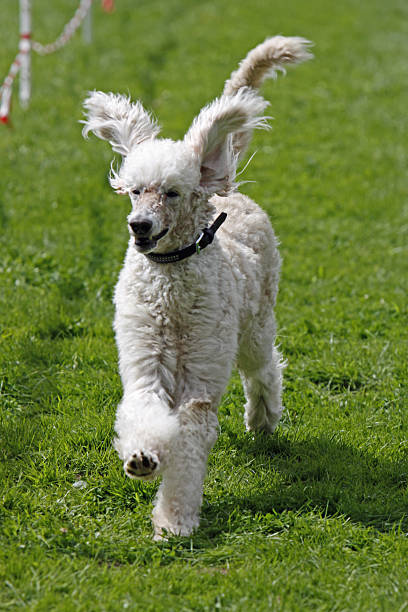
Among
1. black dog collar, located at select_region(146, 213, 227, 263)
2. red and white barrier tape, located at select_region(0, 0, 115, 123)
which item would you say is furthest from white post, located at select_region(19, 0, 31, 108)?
black dog collar, located at select_region(146, 213, 227, 263)

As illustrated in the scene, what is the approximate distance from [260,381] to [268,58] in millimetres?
2319

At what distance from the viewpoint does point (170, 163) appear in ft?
14.8

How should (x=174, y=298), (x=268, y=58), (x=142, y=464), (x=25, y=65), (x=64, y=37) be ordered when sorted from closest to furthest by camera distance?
(x=142, y=464)
(x=174, y=298)
(x=268, y=58)
(x=25, y=65)
(x=64, y=37)

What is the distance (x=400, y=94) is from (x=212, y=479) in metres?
13.2

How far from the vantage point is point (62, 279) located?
786cm

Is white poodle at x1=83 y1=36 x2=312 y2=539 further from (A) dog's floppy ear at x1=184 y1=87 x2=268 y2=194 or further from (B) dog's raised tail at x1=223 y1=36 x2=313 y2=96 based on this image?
(B) dog's raised tail at x1=223 y1=36 x2=313 y2=96

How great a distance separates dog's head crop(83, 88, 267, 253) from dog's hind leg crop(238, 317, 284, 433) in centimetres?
117

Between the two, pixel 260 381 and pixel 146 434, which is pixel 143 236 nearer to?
pixel 146 434

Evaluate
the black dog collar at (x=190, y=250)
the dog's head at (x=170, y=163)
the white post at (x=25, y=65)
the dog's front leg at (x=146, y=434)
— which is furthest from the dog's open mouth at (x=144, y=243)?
the white post at (x=25, y=65)

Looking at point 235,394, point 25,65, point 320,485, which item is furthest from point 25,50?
point 320,485

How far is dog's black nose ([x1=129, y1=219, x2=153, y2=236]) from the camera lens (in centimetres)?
425

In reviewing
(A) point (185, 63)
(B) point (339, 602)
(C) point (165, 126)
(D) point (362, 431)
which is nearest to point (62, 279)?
(D) point (362, 431)

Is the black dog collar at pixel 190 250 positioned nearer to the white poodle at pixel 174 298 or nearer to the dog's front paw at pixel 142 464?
the white poodle at pixel 174 298

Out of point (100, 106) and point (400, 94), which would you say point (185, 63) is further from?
Answer: point (100, 106)
